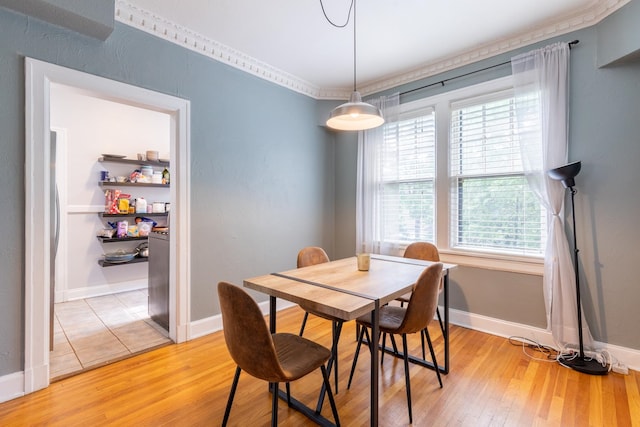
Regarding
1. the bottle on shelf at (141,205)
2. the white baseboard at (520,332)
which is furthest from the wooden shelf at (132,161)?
the white baseboard at (520,332)

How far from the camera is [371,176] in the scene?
12.2 ft

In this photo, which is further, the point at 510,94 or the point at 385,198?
the point at 385,198

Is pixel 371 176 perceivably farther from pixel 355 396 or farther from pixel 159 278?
pixel 159 278

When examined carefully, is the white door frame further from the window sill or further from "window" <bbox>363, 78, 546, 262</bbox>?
the window sill

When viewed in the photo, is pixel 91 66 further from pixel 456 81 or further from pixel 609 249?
pixel 609 249

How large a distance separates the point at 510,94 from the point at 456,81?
55 cm

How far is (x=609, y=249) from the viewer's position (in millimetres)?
2332

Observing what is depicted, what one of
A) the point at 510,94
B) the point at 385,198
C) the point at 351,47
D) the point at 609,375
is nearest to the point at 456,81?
the point at 510,94

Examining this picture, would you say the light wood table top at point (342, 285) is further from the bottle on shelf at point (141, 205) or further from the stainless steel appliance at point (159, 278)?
the bottle on shelf at point (141, 205)

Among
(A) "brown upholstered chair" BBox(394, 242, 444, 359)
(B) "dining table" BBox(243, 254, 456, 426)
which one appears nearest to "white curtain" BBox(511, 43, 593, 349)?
(A) "brown upholstered chair" BBox(394, 242, 444, 359)

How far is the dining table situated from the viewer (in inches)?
56.3

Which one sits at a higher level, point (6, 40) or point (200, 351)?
point (6, 40)

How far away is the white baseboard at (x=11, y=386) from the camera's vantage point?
1883 millimetres

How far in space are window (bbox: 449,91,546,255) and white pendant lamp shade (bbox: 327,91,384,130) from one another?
136 cm
